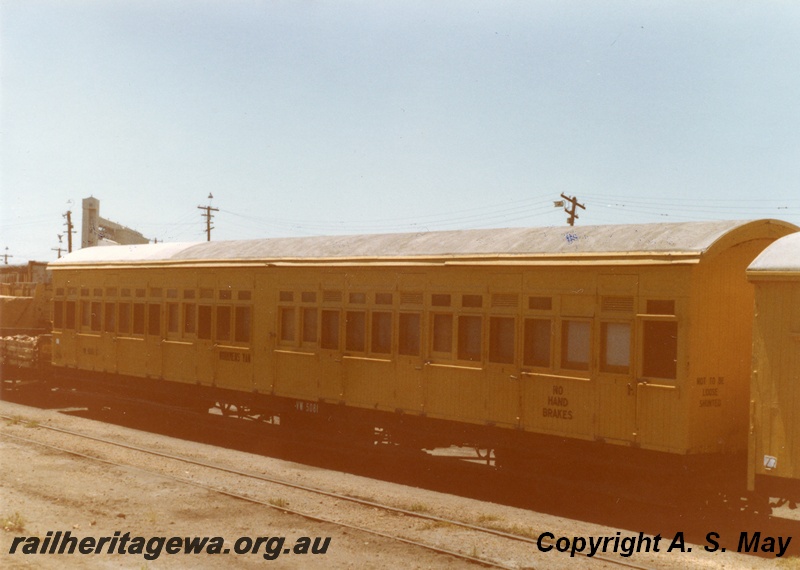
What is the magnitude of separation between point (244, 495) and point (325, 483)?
153 cm

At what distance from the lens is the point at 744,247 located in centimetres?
1027

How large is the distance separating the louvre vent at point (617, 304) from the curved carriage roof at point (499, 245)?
1.83 ft

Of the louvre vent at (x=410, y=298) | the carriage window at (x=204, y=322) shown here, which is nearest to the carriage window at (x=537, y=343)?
the louvre vent at (x=410, y=298)

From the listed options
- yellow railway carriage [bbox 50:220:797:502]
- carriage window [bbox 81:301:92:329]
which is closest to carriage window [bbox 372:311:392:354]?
yellow railway carriage [bbox 50:220:797:502]

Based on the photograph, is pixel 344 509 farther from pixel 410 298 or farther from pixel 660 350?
pixel 660 350

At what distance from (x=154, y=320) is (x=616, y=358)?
35.2ft

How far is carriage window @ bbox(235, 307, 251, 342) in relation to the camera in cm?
1530

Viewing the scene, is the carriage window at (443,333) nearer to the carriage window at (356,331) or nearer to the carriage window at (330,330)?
the carriage window at (356,331)

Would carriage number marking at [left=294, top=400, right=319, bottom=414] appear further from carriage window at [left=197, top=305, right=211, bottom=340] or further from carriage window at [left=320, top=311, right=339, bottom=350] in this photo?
carriage window at [left=197, top=305, right=211, bottom=340]

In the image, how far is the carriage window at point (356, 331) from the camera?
13.2 meters

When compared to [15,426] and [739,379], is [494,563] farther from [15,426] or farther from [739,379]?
[15,426]

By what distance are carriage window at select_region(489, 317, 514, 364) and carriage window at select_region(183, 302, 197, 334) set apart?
24.1ft

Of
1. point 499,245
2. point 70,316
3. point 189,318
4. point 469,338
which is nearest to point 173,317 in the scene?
point 189,318

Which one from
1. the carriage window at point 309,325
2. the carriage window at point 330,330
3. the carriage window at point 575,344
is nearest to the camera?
the carriage window at point 575,344
